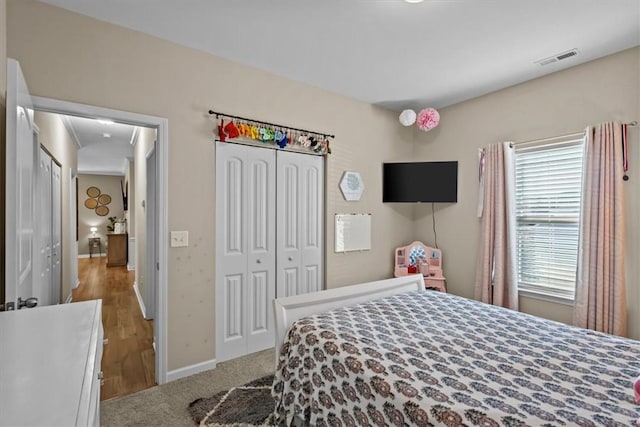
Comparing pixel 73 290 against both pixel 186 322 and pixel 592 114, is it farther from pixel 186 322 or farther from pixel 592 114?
pixel 592 114

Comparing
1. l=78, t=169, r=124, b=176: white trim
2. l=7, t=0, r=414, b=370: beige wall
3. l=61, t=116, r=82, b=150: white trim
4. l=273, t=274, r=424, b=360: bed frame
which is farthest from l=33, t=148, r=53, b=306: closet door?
l=78, t=169, r=124, b=176: white trim

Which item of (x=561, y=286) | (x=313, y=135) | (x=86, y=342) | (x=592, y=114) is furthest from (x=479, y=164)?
(x=86, y=342)

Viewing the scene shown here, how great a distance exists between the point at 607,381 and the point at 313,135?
2695 millimetres

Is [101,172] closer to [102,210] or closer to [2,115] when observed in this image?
[102,210]

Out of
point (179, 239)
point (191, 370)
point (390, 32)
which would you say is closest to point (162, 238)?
point (179, 239)

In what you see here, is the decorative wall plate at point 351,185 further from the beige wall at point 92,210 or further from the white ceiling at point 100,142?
the beige wall at point 92,210

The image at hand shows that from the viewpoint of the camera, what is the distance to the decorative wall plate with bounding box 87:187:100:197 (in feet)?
29.5

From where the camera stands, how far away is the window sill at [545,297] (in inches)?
107

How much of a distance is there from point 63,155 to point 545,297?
578 centimetres

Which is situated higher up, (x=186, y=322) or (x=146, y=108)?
(x=146, y=108)

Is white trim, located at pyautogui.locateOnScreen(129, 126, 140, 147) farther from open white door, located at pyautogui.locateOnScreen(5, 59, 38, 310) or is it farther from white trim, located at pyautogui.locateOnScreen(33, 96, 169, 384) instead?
open white door, located at pyautogui.locateOnScreen(5, 59, 38, 310)

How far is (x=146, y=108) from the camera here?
7.57ft

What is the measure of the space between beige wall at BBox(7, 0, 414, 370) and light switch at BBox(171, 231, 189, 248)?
4 centimetres

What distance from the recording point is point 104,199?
919cm
